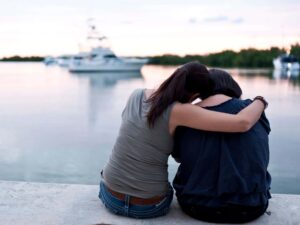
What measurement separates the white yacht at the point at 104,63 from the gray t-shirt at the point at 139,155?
48440 mm

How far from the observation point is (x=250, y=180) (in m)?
2.25

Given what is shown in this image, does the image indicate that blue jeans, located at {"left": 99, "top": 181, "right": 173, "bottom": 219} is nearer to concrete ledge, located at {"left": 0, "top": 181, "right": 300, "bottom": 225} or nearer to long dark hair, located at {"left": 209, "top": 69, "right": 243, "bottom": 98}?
concrete ledge, located at {"left": 0, "top": 181, "right": 300, "bottom": 225}

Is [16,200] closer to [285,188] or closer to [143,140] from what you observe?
[143,140]

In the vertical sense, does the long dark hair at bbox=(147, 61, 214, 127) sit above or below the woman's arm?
above

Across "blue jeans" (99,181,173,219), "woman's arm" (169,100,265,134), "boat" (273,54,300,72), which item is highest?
"woman's arm" (169,100,265,134)

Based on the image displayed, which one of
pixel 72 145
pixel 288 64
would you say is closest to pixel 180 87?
pixel 72 145

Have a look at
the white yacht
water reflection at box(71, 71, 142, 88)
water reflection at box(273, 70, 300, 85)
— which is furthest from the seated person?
the white yacht

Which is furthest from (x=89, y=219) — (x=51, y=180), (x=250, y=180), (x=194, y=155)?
(x=51, y=180)

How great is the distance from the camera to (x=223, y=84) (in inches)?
92.7

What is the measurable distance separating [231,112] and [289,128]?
8.31 m

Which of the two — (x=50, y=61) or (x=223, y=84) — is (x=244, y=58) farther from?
(x=223, y=84)

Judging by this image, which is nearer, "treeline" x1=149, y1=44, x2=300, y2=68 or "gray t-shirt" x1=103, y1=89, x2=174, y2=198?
"gray t-shirt" x1=103, y1=89, x2=174, y2=198

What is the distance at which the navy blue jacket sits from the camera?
222 cm

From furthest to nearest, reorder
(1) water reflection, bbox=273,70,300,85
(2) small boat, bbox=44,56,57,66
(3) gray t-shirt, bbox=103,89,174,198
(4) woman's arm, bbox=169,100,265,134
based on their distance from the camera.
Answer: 1. (2) small boat, bbox=44,56,57,66
2. (1) water reflection, bbox=273,70,300,85
3. (3) gray t-shirt, bbox=103,89,174,198
4. (4) woman's arm, bbox=169,100,265,134
